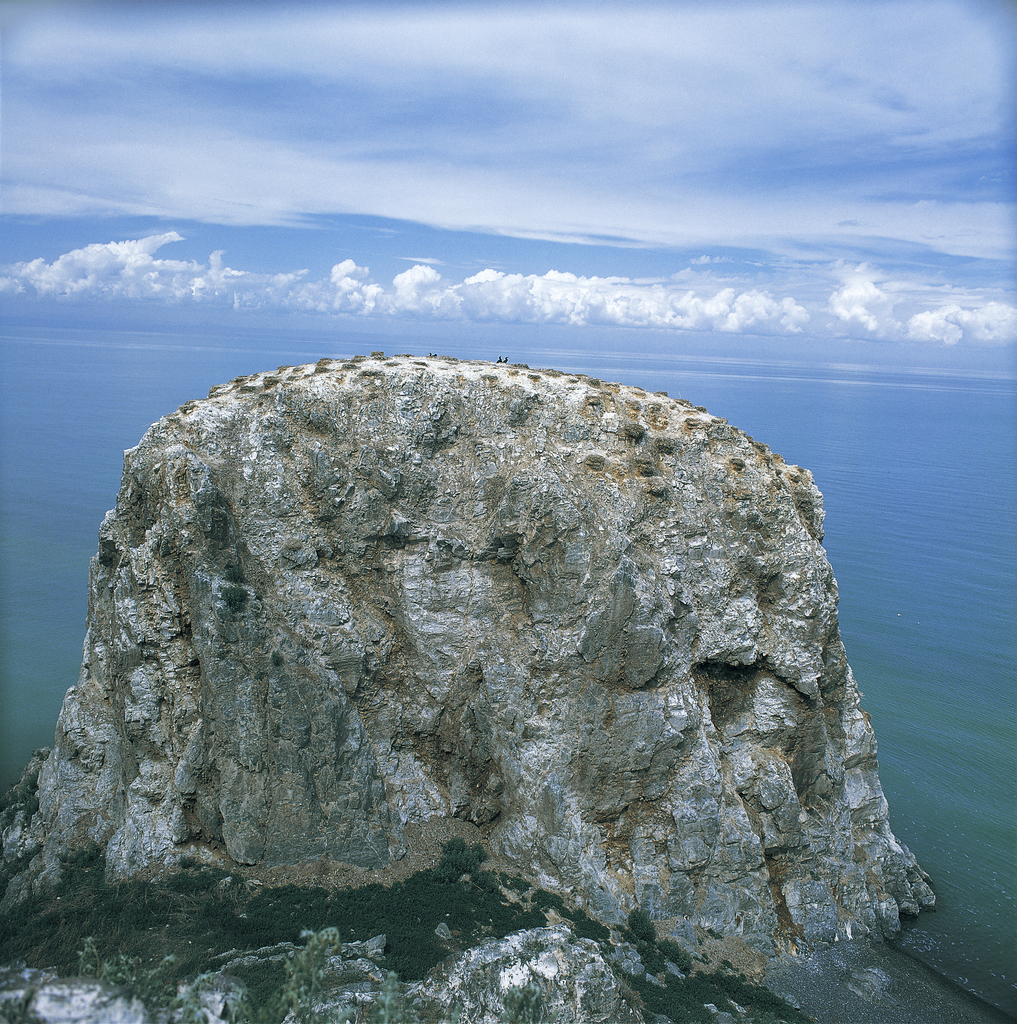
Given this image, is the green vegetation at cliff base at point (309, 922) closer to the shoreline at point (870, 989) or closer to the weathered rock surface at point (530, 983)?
the shoreline at point (870, 989)

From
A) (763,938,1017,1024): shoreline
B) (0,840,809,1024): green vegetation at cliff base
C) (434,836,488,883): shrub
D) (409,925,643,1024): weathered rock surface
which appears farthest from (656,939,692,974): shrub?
(434,836,488,883): shrub

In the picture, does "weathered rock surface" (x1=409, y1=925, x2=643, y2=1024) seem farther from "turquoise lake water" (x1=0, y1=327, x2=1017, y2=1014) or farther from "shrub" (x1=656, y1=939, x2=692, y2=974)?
"turquoise lake water" (x1=0, y1=327, x2=1017, y2=1014)

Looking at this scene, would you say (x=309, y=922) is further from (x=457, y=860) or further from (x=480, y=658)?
(x=480, y=658)

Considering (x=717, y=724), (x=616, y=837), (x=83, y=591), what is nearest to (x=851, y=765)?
(x=717, y=724)

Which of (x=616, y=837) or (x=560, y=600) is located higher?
(x=560, y=600)

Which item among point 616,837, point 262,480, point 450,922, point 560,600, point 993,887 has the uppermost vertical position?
point 262,480

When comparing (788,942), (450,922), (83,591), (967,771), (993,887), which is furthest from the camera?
(83,591)

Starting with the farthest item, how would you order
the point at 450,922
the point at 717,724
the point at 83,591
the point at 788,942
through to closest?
the point at 83,591 → the point at 717,724 → the point at 788,942 → the point at 450,922

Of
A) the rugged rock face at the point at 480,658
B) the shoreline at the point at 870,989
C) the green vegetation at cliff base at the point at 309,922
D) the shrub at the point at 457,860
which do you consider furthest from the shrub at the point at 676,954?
the shrub at the point at 457,860

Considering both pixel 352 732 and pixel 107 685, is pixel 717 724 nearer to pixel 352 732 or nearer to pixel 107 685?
pixel 352 732
